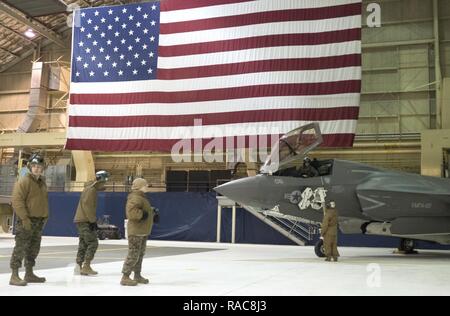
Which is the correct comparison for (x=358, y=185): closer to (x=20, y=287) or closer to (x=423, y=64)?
(x=20, y=287)

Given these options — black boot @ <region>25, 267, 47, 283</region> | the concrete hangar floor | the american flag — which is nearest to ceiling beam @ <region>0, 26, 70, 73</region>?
the american flag

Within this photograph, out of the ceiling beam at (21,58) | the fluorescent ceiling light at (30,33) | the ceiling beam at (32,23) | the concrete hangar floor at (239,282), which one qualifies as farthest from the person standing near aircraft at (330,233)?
the ceiling beam at (21,58)

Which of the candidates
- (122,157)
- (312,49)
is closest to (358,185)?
(312,49)

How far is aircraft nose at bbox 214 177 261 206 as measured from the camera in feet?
41.2

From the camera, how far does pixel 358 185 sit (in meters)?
12.4

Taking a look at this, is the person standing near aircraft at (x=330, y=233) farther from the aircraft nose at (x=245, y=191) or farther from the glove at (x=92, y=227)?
the glove at (x=92, y=227)

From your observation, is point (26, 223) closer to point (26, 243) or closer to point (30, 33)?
point (26, 243)

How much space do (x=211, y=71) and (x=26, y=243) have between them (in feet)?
48.8

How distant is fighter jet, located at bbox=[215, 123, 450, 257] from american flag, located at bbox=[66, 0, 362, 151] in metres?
6.27

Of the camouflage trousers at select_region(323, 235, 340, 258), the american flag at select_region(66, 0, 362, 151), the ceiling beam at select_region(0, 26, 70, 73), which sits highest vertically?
the ceiling beam at select_region(0, 26, 70, 73)

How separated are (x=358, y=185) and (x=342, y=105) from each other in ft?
22.7

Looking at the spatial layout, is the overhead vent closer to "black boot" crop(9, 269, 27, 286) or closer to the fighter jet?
the fighter jet

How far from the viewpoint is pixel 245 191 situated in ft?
41.4

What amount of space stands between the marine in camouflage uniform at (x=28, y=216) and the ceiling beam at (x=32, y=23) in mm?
25248
